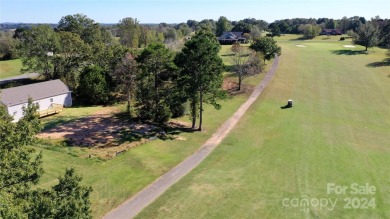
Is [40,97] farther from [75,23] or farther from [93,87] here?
[75,23]

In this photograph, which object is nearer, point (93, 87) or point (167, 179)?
point (167, 179)

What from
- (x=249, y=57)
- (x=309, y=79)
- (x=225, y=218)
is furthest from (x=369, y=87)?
(x=225, y=218)

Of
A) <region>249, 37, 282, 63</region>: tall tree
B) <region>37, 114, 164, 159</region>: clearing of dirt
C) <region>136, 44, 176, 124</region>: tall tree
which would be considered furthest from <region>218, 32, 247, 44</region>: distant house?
<region>37, 114, 164, 159</region>: clearing of dirt

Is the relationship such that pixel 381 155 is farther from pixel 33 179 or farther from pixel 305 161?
pixel 33 179

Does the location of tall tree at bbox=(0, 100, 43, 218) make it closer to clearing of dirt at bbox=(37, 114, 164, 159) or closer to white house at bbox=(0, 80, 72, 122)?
clearing of dirt at bbox=(37, 114, 164, 159)

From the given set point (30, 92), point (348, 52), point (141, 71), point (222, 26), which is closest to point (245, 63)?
point (141, 71)

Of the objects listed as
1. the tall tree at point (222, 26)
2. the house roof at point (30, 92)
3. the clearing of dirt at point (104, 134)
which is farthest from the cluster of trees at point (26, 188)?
the tall tree at point (222, 26)

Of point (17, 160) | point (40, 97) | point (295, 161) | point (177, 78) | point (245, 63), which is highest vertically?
point (245, 63)
